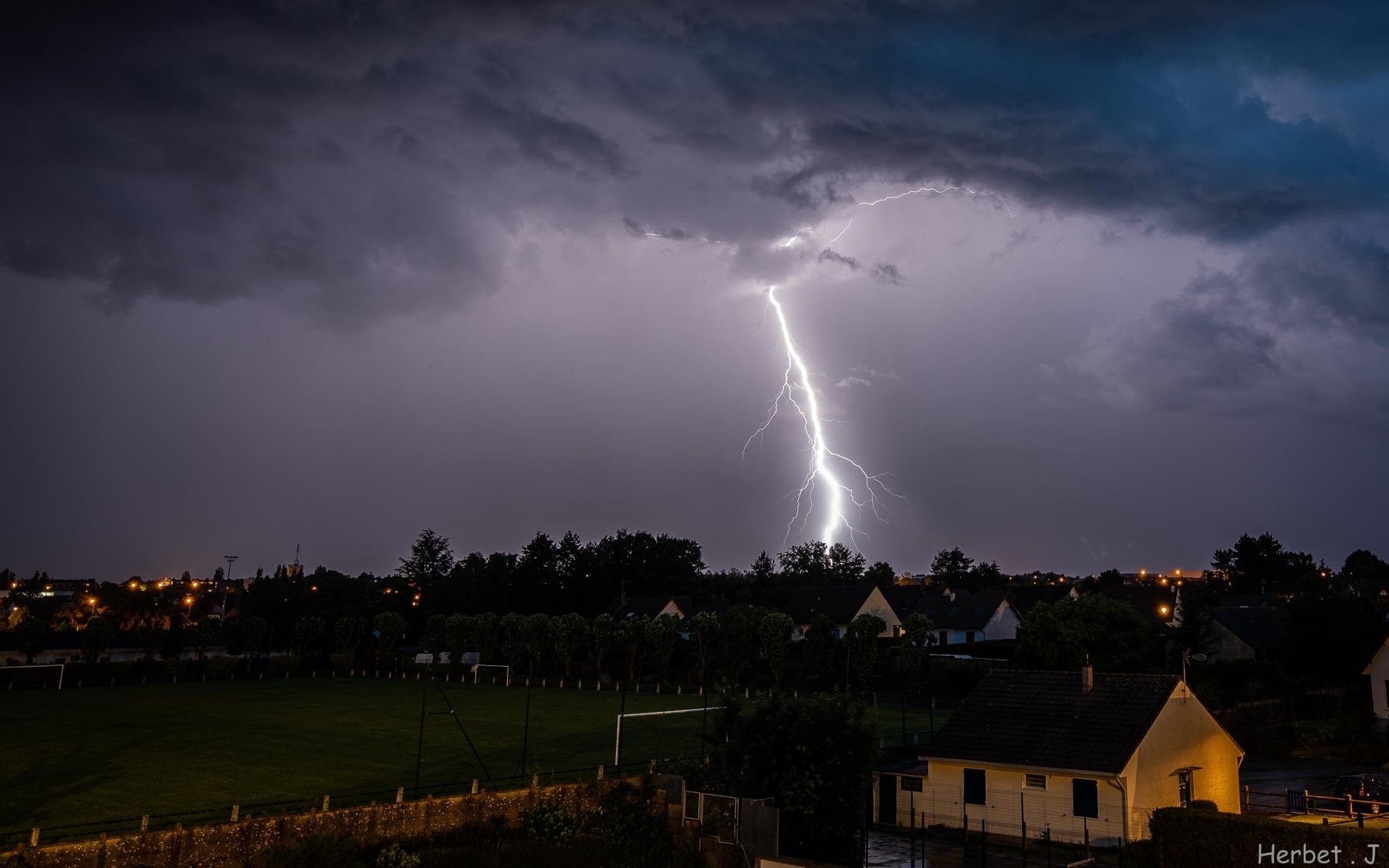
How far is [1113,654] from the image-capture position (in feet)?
165

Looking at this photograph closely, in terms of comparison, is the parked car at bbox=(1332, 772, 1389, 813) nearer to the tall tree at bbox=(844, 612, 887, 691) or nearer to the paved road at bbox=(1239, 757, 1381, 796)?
the paved road at bbox=(1239, 757, 1381, 796)

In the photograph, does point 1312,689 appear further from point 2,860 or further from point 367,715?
point 2,860

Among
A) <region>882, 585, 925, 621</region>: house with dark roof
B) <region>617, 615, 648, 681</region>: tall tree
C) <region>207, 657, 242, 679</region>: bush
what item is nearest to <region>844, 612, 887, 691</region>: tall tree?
<region>617, 615, 648, 681</region>: tall tree

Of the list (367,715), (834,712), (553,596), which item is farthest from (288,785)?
(553,596)

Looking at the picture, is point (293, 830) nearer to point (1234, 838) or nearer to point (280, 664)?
point (1234, 838)

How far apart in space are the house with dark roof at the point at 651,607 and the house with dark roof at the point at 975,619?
92.3 ft

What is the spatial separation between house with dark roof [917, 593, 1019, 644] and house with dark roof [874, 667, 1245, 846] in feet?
187

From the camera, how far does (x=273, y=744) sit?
126 feet

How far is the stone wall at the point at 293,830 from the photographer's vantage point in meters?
18.7

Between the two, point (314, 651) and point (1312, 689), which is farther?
point (314, 651)

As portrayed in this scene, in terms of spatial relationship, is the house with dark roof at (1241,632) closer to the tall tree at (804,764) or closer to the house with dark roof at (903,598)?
the house with dark roof at (903,598)

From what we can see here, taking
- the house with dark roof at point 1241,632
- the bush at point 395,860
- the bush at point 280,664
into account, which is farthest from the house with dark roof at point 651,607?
the bush at point 395,860

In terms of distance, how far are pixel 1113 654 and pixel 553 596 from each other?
76717 millimetres

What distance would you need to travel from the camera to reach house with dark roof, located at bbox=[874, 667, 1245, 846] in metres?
24.0
